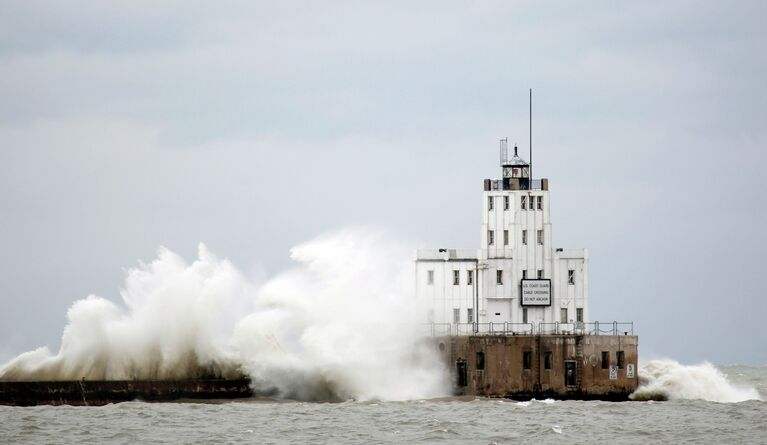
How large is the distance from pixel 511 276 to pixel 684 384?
996 centimetres

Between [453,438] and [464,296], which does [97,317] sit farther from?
[453,438]

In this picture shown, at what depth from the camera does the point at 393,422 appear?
57562 millimetres

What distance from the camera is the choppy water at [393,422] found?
5288 centimetres

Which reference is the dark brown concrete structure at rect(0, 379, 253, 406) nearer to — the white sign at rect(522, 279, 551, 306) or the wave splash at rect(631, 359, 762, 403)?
the white sign at rect(522, 279, 551, 306)

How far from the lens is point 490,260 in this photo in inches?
2916

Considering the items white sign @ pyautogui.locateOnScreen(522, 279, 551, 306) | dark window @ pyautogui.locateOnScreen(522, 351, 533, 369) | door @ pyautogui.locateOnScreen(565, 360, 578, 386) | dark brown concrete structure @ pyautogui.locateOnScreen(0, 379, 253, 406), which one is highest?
white sign @ pyautogui.locateOnScreen(522, 279, 551, 306)

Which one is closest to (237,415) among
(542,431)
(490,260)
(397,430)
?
(397,430)

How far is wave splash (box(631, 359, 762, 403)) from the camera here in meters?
72.2

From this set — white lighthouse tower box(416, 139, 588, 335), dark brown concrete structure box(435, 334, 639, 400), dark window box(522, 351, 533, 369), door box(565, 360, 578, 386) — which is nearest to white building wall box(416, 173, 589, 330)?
white lighthouse tower box(416, 139, 588, 335)

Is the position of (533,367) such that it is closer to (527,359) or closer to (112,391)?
(527,359)

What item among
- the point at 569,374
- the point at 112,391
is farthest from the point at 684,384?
the point at 112,391

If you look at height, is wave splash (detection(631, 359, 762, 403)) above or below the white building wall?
below

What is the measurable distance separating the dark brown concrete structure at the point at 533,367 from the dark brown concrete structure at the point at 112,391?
418 inches

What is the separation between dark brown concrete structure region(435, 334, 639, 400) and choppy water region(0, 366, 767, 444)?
1310mm
